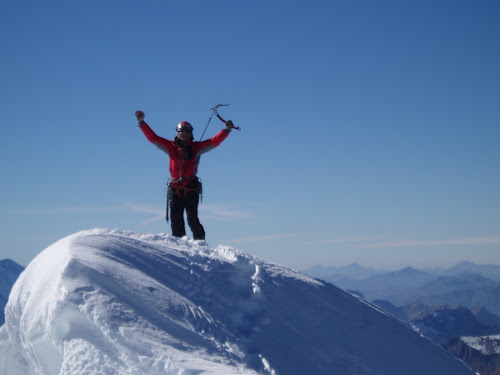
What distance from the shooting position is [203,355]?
191 inches

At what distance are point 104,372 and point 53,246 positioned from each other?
10.2 ft

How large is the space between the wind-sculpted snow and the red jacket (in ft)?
9.25

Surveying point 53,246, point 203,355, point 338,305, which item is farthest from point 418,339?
point 53,246

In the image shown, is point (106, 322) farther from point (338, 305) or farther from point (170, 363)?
point (338, 305)

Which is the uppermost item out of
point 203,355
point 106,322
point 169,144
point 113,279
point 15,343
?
point 169,144

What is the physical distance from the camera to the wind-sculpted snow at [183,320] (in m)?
4.53

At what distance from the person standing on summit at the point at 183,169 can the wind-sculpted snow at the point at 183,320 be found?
7.93 feet

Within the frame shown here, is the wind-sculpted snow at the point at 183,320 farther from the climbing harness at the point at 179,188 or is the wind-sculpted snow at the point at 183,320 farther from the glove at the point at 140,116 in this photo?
the glove at the point at 140,116

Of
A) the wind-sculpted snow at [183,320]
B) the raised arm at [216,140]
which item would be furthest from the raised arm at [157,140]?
the wind-sculpted snow at [183,320]

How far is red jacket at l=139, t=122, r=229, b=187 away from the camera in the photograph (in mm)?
10656

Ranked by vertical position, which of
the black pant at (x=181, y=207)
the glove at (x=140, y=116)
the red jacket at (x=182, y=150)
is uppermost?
the glove at (x=140, y=116)

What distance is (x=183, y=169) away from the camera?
420 inches

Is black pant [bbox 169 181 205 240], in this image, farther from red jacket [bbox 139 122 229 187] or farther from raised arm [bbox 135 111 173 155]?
raised arm [bbox 135 111 173 155]

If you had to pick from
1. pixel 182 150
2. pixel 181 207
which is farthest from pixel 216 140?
pixel 181 207
